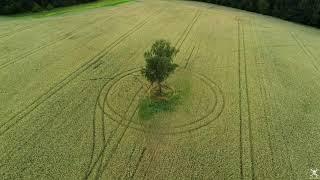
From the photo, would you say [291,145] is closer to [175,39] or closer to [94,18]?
[175,39]

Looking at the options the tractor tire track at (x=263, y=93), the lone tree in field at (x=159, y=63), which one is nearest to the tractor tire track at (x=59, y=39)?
the lone tree in field at (x=159, y=63)

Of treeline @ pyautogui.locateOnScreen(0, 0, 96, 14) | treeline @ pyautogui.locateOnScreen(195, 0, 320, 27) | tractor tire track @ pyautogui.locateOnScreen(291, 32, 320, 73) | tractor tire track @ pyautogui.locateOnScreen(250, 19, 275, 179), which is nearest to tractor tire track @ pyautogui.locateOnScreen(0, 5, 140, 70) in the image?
treeline @ pyautogui.locateOnScreen(0, 0, 96, 14)

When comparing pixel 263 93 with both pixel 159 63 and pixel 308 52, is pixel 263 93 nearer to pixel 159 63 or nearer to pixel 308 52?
pixel 159 63

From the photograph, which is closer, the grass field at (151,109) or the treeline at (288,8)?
the grass field at (151,109)

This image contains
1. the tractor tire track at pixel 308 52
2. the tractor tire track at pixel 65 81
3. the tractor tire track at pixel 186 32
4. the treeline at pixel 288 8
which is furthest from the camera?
the treeline at pixel 288 8

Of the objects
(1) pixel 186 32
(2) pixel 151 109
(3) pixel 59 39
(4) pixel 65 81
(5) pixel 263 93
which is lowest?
(2) pixel 151 109

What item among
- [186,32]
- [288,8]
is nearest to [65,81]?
[186,32]

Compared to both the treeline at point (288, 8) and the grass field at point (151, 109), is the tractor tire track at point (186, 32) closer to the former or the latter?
the grass field at point (151, 109)
